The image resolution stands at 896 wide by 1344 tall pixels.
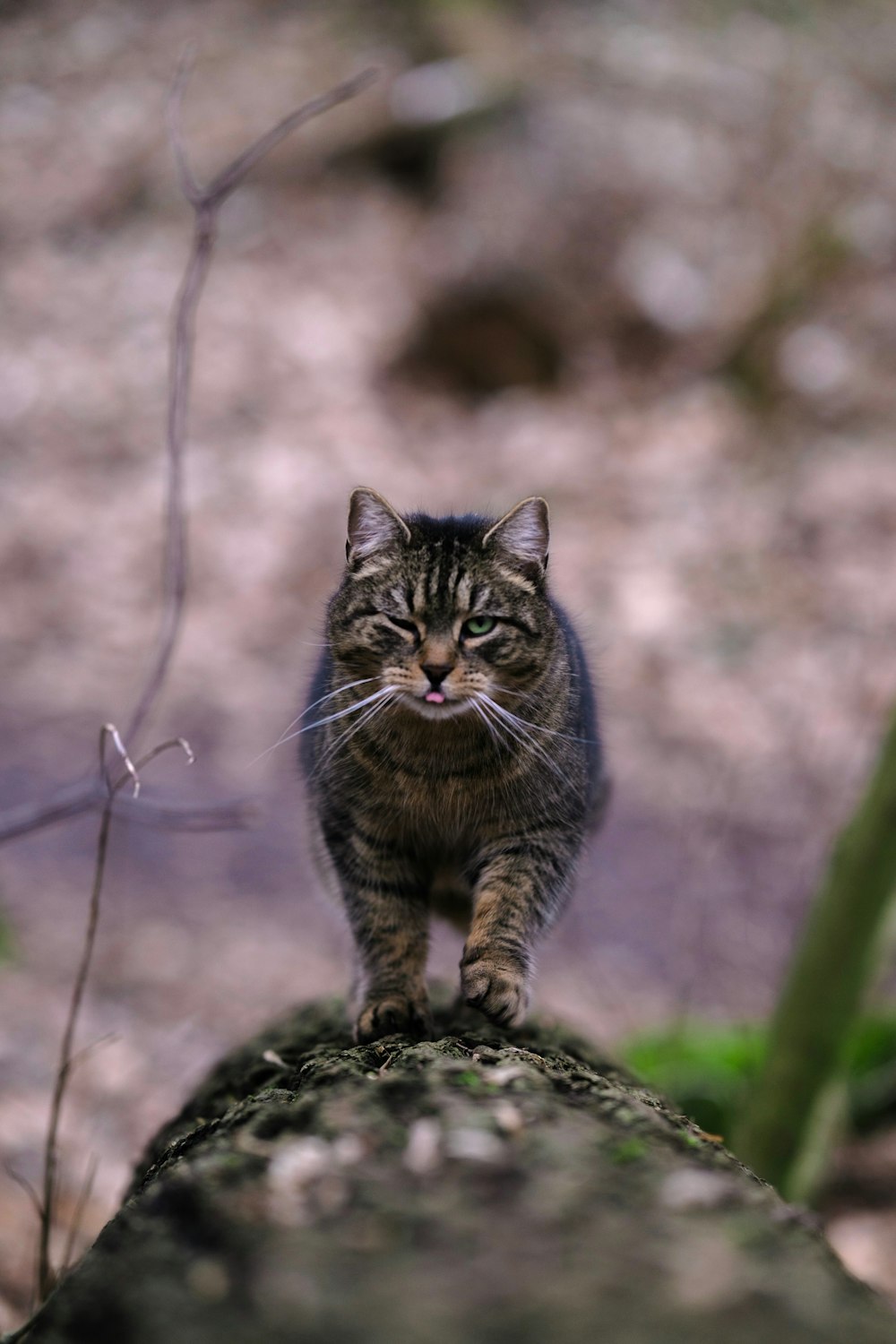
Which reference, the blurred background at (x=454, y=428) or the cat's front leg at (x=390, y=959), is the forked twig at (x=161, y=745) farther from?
the blurred background at (x=454, y=428)

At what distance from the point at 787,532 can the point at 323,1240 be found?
8.54 m

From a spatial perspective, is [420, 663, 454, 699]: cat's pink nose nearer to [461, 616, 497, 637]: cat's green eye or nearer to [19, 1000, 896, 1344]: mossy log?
[461, 616, 497, 637]: cat's green eye

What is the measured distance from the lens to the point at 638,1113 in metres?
1.62

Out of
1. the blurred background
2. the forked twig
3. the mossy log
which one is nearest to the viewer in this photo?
the mossy log

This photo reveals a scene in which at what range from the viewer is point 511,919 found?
246cm

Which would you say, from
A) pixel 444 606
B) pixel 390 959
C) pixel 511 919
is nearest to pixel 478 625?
pixel 444 606

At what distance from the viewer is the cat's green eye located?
2.55 meters

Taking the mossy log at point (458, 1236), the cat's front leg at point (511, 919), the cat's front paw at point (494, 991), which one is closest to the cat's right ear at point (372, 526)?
the cat's front leg at point (511, 919)

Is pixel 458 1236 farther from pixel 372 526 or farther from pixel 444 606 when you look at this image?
pixel 372 526

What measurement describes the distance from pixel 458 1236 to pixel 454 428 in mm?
9250

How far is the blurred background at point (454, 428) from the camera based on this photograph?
6.64 m

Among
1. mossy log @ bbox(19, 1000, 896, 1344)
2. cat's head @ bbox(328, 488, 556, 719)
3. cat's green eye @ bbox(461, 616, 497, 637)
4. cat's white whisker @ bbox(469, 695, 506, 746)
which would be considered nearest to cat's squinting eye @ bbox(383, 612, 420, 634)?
cat's head @ bbox(328, 488, 556, 719)

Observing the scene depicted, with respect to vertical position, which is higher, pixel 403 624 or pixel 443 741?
pixel 403 624

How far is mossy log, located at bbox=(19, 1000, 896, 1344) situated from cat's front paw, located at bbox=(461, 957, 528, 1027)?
1.97 ft
